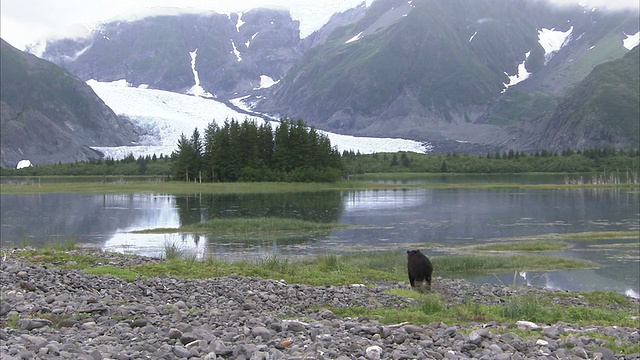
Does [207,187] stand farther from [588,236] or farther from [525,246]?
[525,246]

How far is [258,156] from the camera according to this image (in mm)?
107000

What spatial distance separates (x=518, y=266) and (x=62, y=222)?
1421 inches

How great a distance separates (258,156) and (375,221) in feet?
183

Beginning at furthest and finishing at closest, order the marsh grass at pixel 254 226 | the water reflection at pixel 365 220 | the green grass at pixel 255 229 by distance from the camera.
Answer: the marsh grass at pixel 254 226
the green grass at pixel 255 229
the water reflection at pixel 365 220

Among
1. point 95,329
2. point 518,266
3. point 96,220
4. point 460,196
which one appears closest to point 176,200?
point 96,220

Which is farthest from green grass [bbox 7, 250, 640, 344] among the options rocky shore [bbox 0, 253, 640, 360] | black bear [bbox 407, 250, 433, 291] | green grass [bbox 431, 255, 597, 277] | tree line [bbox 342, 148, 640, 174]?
tree line [bbox 342, 148, 640, 174]

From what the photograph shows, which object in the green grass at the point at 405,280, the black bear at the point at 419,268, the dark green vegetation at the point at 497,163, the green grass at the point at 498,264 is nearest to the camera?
the green grass at the point at 405,280

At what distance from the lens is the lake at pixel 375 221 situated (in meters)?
33.4

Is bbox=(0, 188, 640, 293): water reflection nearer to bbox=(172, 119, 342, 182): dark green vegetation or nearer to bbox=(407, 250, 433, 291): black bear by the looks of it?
bbox=(407, 250, 433, 291): black bear

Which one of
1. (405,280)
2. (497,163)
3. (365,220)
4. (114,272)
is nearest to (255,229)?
(365,220)

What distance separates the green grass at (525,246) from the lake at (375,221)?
91 cm

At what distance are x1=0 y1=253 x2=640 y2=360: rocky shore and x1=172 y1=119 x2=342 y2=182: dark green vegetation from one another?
88209 mm

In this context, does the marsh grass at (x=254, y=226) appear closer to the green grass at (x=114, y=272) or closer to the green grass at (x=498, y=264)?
the green grass at (x=498, y=264)

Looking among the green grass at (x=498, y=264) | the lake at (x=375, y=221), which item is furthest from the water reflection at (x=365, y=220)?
the green grass at (x=498, y=264)
